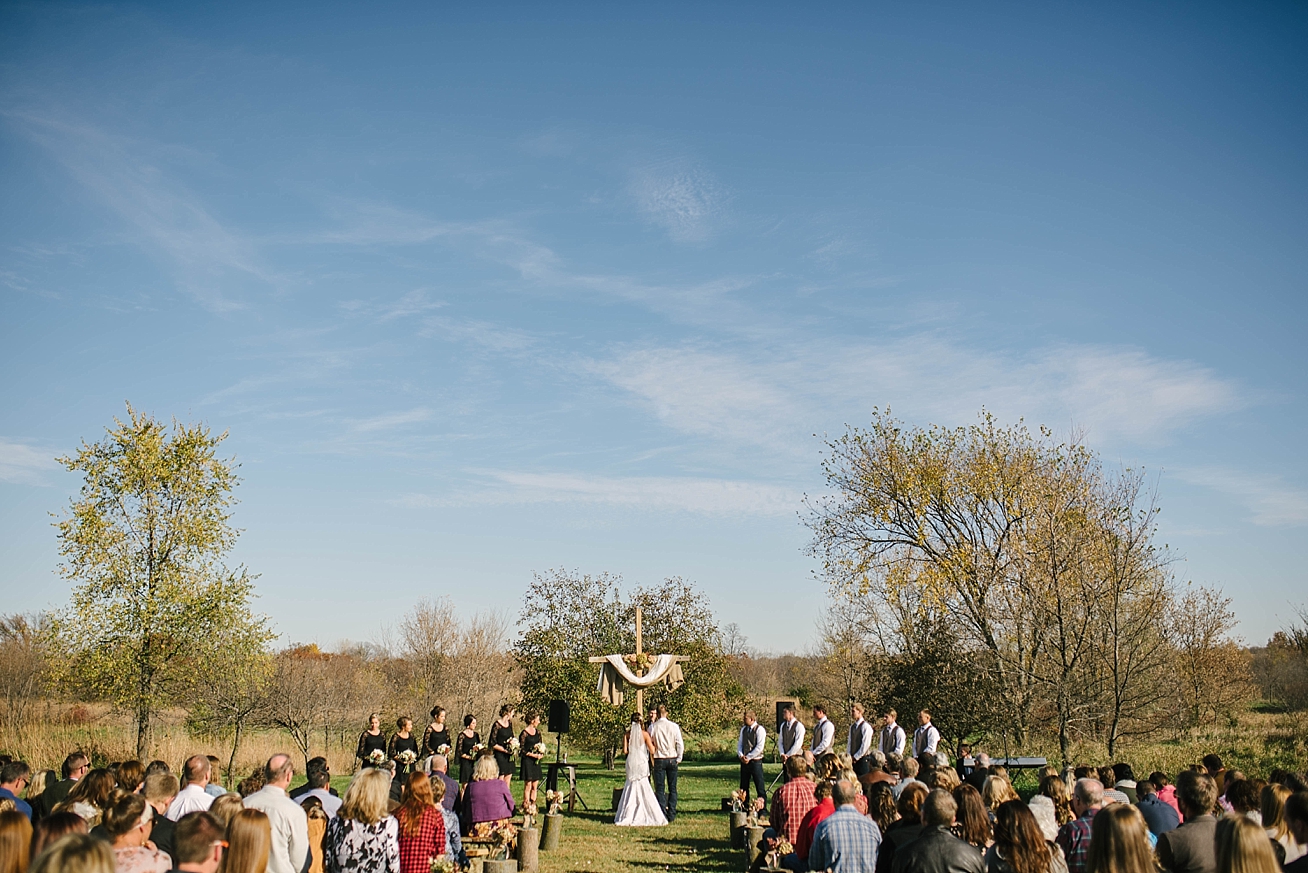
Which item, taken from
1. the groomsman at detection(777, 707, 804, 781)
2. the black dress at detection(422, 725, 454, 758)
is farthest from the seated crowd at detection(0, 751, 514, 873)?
the groomsman at detection(777, 707, 804, 781)

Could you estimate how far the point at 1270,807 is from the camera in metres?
6.26

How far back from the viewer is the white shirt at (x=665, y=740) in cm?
1472

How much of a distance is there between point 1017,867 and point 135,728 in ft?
76.4

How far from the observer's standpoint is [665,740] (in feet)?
48.4

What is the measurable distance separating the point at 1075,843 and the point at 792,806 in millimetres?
2819

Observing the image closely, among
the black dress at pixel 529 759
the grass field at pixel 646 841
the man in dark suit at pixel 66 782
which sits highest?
the man in dark suit at pixel 66 782

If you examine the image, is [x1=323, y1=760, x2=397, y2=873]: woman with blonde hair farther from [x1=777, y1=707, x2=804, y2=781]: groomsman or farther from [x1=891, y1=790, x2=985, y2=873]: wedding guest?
[x1=777, y1=707, x2=804, y2=781]: groomsman

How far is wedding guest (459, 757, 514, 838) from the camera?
Answer: 9797mm

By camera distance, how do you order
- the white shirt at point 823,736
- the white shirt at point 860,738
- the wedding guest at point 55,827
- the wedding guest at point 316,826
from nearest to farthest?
1. the wedding guest at point 55,827
2. the wedding guest at point 316,826
3. the white shirt at point 860,738
4. the white shirt at point 823,736

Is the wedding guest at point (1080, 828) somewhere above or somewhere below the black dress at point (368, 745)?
above

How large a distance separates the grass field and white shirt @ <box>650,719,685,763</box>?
1.08 meters

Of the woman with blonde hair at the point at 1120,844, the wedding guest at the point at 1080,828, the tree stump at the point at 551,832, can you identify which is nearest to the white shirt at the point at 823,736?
the tree stump at the point at 551,832

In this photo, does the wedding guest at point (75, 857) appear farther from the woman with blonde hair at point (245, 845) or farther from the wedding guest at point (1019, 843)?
the wedding guest at point (1019, 843)

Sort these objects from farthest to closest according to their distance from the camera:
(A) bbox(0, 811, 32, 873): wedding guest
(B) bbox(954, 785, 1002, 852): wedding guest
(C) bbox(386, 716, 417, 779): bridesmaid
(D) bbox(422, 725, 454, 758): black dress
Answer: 1. (D) bbox(422, 725, 454, 758): black dress
2. (C) bbox(386, 716, 417, 779): bridesmaid
3. (B) bbox(954, 785, 1002, 852): wedding guest
4. (A) bbox(0, 811, 32, 873): wedding guest
